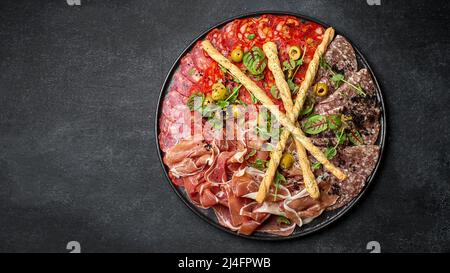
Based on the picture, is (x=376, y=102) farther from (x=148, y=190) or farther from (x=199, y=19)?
(x=148, y=190)

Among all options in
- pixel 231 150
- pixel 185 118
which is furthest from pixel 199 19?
pixel 231 150

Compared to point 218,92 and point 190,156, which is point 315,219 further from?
point 218,92

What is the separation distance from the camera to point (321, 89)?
3.84 metres

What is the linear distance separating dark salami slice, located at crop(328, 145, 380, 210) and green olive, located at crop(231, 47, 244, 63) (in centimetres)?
117

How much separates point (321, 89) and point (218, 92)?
0.88m

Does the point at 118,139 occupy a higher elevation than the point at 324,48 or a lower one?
lower

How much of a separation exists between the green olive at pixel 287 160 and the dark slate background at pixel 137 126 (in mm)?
725

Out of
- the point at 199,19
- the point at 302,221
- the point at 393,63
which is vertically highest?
the point at 199,19

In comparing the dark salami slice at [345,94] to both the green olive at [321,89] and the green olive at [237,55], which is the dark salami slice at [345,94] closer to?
the green olive at [321,89]

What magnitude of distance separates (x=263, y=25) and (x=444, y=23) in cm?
166

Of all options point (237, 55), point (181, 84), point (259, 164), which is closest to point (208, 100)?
point (181, 84)

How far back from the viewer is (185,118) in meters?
3.89

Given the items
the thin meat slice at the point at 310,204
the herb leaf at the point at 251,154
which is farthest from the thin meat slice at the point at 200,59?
the thin meat slice at the point at 310,204

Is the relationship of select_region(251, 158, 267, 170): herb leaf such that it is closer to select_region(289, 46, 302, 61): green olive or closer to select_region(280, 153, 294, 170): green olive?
select_region(280, 153, 294, 170): green olive
